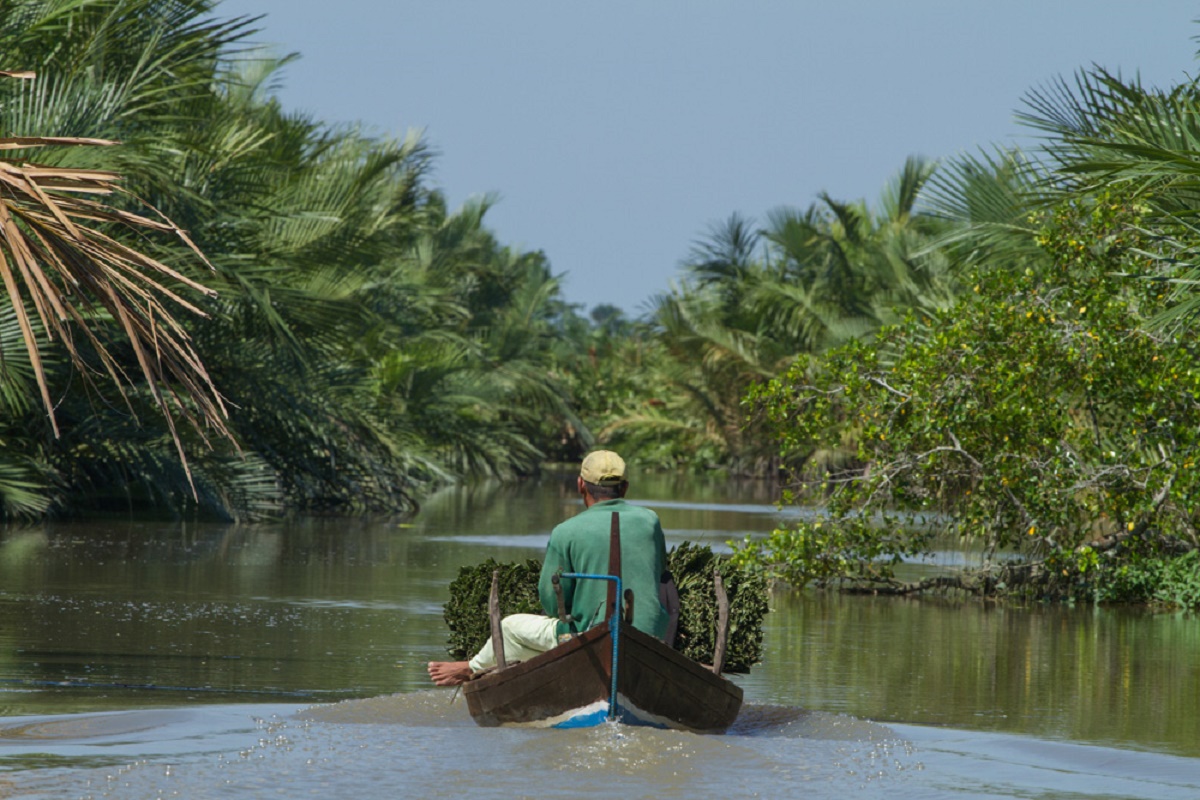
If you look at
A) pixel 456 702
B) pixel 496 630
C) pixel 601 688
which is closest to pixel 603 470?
pixel 496 630

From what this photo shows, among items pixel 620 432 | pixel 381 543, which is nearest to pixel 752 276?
pixel 620 432

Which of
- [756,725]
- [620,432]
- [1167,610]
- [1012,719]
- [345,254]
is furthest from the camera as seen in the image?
[620,432]

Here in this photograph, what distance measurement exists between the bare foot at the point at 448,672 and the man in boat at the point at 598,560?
0.43m

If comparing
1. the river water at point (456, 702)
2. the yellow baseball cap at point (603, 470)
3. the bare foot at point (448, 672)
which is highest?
the yellow baseball cap at point (603, 470)

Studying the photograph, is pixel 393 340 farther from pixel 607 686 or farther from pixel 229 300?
pixel 607 686

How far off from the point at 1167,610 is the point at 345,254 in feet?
43.7

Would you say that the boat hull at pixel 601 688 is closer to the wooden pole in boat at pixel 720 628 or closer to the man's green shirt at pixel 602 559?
the wooden pole in boat at pixel 720 628

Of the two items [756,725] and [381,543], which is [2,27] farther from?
[756,725]

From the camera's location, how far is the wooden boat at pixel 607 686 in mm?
7238

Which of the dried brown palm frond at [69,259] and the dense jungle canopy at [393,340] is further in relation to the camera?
the dense jungle canopy at [393,340]

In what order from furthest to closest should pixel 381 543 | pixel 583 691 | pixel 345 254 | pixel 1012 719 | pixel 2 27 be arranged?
pixel 345 254 → pixel 381 543 → pixel 2 27 → pixel 1012 719 → pixel 583 691

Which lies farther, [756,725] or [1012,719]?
[1012,719]

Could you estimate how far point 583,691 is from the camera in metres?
7.35

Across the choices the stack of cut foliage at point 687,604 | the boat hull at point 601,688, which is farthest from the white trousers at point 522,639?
the stack of cut foliage at point 687,604
